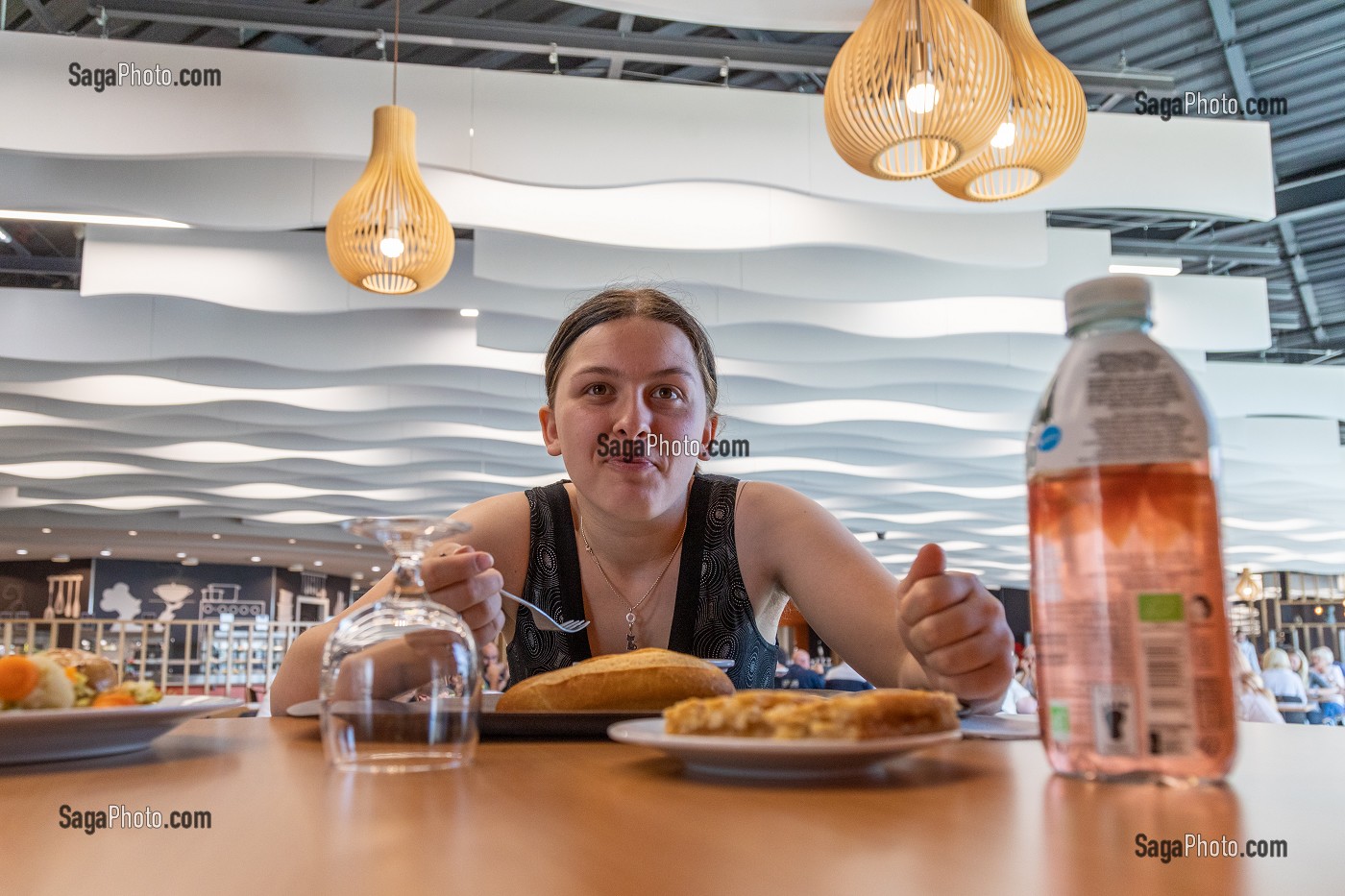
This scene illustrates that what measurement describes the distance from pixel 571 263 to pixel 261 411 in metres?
4.50

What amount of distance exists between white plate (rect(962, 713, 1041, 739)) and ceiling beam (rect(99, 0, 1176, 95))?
4515 mm

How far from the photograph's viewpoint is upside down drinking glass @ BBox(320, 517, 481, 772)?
0.72m

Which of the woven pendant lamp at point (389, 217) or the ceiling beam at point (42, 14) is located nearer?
the woven pendant lamp at point (389, 217)

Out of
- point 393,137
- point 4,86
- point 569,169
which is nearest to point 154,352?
point 4,86

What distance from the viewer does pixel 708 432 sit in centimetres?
205

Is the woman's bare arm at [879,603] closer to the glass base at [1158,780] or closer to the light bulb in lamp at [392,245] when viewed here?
the glass base at [1158,780]

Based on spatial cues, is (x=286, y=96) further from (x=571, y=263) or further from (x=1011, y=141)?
(x=1011, y=141)

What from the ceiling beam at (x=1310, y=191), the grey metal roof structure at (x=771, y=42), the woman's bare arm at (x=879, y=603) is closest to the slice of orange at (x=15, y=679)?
the woman's bare arm at (x=879, y=603)

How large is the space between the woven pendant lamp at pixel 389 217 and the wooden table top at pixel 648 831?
109 inches

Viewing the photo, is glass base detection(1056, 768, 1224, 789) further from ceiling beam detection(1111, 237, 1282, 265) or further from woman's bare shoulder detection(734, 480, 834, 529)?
ceiling beam detection(1111, 237, 1282, 265)

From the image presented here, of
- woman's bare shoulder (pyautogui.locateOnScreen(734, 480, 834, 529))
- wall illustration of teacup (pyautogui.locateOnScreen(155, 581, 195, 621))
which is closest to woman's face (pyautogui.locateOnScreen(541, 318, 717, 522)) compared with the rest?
woman's bare shoulder (pyautogui.locateOnScreen(734, 480, 834, 529))

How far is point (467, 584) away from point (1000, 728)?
514 mm

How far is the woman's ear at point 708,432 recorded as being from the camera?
1952mm
